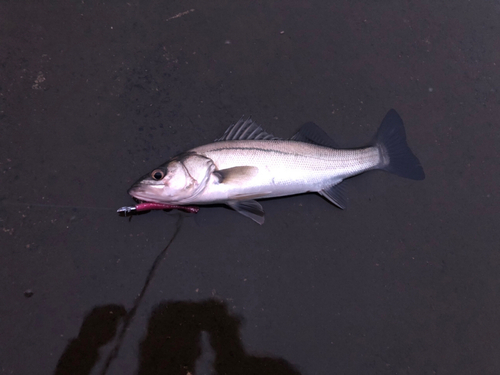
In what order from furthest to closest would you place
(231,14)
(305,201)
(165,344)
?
(231,14)
(305,201)
(165,344)

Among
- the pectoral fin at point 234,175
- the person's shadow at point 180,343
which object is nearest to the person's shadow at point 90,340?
the person's shadow at point 180,343

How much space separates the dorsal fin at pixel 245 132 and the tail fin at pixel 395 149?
118 centimetres

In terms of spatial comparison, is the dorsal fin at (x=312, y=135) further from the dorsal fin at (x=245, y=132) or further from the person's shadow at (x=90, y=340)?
the person's shadow at (x=90, y=340)

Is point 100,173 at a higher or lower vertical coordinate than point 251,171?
higher

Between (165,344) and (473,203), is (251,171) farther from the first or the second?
(473,203)

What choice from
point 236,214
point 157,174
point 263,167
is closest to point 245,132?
point 263,167

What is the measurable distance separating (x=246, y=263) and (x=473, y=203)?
251 centimetres

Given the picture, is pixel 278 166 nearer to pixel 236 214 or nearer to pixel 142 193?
pixel 236 214

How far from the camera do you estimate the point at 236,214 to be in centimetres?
291

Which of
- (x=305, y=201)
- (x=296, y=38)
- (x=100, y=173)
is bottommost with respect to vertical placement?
(x=305, y=201)

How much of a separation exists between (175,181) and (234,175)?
501mm

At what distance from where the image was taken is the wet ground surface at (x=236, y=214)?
2658 mm

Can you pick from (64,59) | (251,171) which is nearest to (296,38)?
(251,171)

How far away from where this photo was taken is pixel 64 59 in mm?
2947
